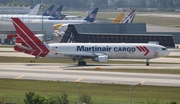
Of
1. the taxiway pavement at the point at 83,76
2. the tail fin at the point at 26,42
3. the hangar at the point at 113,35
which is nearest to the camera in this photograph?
the taxiway pavement at the point at 83,76

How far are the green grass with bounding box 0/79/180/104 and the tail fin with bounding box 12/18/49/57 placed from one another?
2092 centimetres

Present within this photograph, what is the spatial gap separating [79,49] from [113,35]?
43.2m

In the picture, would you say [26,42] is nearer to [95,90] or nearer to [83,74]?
[83,74]

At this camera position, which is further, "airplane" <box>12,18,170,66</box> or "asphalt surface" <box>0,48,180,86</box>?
"airplane" <box>12,18,170,66</box>

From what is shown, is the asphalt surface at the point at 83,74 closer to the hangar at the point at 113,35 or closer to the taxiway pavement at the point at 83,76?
the taxiway pavement at the point at 83,76

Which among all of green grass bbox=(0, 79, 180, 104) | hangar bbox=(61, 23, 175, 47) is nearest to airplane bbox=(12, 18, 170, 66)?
green grass bbox=(0, 79, 180, 104)

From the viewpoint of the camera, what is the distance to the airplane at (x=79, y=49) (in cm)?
8950

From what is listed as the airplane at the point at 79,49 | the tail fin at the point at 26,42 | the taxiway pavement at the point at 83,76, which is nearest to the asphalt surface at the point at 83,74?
the taxiway pavement at the point at 83,76

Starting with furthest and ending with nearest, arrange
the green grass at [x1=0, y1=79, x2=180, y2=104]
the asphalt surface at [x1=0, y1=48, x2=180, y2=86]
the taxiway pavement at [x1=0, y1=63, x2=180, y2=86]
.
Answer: the asphalt surface at [x1=0, y1=48, x2=180, y2=86]
the taxiway pavement at [x1=0, y1=63, x2=180, y2=86]
the green grass at [x1=0, y1=79, x2=180, y2=104]

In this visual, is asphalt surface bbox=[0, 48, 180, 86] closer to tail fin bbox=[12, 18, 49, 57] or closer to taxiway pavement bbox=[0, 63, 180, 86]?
taxiway pavement bbox=[0, 63, 180, 86]

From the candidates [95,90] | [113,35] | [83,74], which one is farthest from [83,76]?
[113,35]

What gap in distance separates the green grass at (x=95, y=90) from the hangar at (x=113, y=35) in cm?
6508

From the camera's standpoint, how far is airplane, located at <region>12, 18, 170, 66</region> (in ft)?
294

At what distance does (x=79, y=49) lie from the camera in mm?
90312
